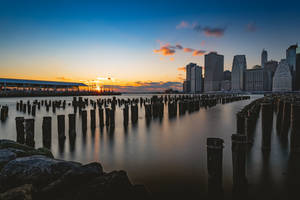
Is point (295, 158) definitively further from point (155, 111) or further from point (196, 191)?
point (155, 111)

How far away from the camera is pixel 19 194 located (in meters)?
2.59

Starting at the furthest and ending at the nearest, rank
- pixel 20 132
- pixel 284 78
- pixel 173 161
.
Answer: pixel 284 78 → pixel 20 132 → pixel 173 161

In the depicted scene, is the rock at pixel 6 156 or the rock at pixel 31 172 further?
the rock at pixel 6 156

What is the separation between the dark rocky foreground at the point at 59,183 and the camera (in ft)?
8.75

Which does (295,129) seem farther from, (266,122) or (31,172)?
(31,172)

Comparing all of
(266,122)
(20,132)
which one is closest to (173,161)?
(266,122)

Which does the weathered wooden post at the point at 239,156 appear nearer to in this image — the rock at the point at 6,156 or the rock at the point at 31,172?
the rock at the point at 31,172

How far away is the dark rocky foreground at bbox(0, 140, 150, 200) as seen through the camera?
105 inches

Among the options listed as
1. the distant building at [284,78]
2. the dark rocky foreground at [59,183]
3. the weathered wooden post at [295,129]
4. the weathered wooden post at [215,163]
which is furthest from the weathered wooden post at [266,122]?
the distant building at [284,78]

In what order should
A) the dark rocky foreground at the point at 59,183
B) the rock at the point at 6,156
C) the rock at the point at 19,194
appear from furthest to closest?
the rock at the point at 6,156 < the dark rocky foreground at the point at 59,183 < the rock at the point at 19,194

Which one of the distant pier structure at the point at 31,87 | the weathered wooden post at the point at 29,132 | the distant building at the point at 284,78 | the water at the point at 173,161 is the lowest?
the water at the point at 173,161

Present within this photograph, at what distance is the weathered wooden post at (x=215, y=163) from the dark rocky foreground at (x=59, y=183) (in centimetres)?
164

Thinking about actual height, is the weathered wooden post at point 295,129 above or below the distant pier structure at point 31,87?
below

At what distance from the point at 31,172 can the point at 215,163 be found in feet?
12.2
